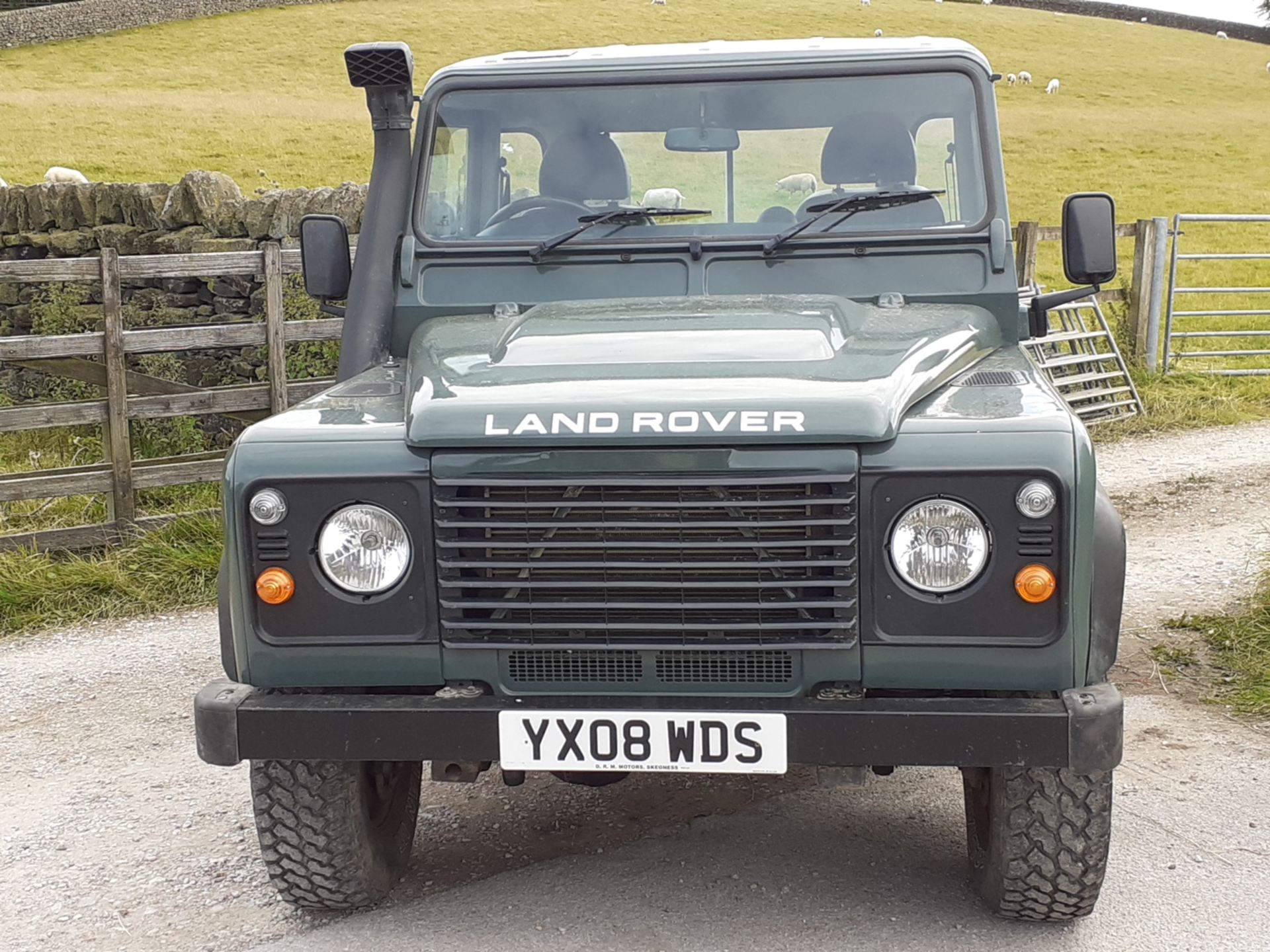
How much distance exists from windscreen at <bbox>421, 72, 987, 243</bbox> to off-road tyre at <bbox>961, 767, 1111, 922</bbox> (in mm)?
1679

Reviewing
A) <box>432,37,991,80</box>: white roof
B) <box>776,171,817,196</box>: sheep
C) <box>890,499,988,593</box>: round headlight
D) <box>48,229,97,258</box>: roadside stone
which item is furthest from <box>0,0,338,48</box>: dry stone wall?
<box>890,499,988,593</box>: round headlight

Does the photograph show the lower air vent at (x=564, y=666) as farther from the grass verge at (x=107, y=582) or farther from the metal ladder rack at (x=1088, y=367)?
the metal ladder rack at (x=1088, y=367)

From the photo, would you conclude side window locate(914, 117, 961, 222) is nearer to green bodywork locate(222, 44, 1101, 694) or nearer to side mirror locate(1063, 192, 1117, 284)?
side mirror locate(1063, 192, 1117, 284)

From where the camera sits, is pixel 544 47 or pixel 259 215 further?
pixel 544 47

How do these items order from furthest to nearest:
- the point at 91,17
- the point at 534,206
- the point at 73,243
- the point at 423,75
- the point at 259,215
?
the point at 91,17 < the point at 423,75 < the point at 73,243 < the point at 259,215 < the point at 534,206

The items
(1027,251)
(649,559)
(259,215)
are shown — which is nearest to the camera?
(649,559)

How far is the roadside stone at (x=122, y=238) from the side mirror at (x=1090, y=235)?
7.96 metres

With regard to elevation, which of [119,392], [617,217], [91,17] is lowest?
[119,392]

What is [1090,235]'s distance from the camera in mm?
4215

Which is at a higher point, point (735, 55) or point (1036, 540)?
point (735, 55)

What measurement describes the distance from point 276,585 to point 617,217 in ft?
5.55

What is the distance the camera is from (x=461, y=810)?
4324 millimetres

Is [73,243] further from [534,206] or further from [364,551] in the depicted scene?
[364,551]

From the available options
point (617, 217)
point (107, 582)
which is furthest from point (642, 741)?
point (107, 582)
